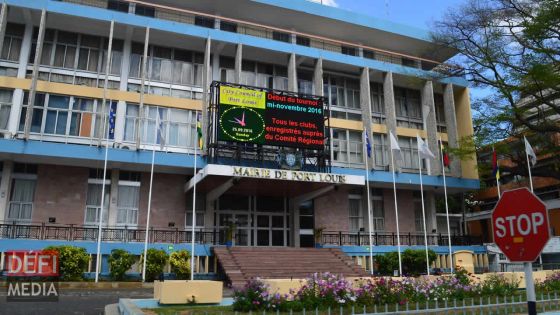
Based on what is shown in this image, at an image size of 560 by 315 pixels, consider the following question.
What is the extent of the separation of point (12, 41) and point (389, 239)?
24270 millimetres

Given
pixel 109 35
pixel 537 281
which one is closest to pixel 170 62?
pixel 109 35

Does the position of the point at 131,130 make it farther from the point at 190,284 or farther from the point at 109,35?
the point at 190,284

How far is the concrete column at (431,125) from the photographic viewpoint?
30969 mm

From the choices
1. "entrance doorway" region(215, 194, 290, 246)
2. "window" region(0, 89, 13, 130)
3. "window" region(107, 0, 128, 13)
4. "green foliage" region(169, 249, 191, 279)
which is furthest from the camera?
"window" region(107, 0, 128, 13)

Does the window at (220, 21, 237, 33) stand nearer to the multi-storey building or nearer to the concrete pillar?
the multi-storey building

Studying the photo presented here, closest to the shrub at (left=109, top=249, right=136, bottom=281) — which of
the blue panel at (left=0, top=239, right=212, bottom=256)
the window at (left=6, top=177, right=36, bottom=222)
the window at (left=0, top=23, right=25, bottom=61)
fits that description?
the blue panel at (left=0, top=239, right=212, bottom=256)

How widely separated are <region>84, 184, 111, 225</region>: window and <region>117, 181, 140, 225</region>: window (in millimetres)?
585

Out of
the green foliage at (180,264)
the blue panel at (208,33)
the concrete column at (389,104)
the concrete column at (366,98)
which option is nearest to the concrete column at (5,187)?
the blue panel at (208,33)

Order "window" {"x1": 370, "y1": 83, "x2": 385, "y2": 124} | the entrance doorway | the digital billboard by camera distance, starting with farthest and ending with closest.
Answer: "window" {"x1": 370, "y1": 83, "x2": 385, "y2": 124}
the entrance doorway
the digital billboard

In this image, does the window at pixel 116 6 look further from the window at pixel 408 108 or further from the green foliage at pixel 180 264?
the window at pixel 408 108

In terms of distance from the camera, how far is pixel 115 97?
2495cm

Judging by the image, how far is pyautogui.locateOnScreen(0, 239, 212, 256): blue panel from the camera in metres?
19.8

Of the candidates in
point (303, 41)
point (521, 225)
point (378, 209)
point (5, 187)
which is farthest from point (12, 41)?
point (521, 225)

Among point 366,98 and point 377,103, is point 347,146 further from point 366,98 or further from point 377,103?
point 377,103
